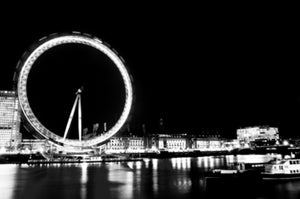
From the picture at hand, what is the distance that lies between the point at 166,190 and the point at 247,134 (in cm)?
10422

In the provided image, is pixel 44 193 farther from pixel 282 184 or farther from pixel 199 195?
pixel 282 184

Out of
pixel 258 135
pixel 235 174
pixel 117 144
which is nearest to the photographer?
pixel 235 174

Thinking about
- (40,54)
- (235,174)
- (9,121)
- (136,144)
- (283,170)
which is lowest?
(235,174)

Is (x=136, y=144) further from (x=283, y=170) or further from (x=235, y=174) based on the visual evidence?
(x=283, y=170)

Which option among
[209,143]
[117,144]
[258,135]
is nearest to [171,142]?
[209,143]

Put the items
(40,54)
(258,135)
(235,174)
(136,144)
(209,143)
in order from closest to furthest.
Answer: (235,174) → (40,54) → (136,144) → (209,143) → (258,135)

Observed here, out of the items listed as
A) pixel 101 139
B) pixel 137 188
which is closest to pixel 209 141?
pixel 101 139

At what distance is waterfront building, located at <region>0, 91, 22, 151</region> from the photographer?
70312 millimetres

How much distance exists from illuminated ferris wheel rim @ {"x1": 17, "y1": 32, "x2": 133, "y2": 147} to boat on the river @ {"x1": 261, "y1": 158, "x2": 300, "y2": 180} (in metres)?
17.4

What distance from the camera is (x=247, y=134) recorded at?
380ft

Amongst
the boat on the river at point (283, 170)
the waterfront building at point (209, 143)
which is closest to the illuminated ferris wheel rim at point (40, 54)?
the boat on the river at point (283, 170)

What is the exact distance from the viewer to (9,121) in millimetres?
72750

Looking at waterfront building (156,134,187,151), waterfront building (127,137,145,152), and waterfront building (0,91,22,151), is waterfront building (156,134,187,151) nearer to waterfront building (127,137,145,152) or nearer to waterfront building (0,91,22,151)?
waterfront building (127,137,145,152)

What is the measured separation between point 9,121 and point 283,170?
66.4m
